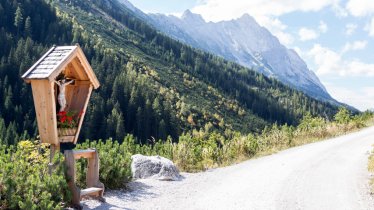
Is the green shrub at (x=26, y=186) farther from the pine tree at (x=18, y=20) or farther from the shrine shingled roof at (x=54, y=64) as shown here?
the pine tree at (x=18, y=20)

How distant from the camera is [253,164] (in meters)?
16.3

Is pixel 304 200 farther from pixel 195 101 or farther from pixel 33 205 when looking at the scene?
pixel 195 101

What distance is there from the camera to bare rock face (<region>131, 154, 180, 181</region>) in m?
13.1

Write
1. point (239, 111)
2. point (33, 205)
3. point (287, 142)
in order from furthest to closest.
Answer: point (239, 111) → point (287, 142) → point (33, 205)

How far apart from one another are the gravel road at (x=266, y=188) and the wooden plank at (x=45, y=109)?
1.82 meters

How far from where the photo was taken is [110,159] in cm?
1103

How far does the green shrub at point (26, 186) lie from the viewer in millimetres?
7219

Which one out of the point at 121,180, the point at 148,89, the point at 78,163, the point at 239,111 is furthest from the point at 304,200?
the point at 239,111

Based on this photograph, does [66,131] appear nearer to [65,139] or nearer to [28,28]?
[65,139]

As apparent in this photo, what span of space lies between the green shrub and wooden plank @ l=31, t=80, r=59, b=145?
28.9 inches

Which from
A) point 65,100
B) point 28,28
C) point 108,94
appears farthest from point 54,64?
point 28,28

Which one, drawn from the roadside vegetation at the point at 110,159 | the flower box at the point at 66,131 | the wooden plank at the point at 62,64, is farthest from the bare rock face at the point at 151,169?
the wooden plank at the point at 62,64

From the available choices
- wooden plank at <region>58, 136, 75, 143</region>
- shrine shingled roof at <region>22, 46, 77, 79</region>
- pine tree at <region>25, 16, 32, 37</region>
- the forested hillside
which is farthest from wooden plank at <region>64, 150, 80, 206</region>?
pine tree at <region>25, 16, 32, 37</region>

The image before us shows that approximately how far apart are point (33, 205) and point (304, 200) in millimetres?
6775
